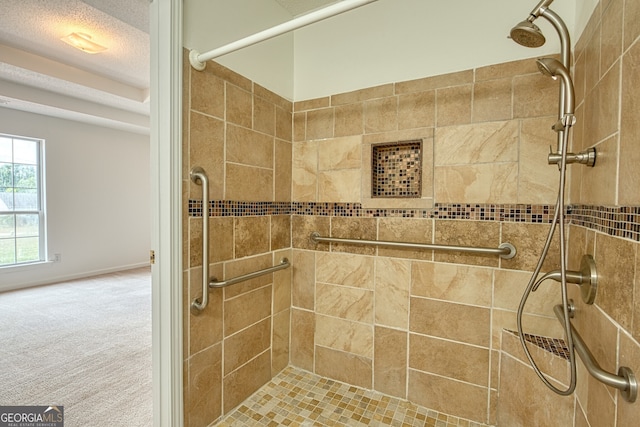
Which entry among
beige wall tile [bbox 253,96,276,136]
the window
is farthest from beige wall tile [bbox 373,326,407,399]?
the window

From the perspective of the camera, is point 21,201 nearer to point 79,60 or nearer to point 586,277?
point 79,60

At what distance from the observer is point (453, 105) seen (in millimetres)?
1507

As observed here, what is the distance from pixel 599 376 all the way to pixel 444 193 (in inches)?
37.3

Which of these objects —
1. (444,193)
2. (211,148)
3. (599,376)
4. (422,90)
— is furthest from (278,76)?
(599,376)

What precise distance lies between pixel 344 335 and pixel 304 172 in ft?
3.49

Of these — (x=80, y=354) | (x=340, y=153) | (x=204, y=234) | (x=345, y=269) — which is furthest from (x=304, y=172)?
(x=80, y=354)

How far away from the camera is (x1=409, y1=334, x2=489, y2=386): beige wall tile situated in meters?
1.47

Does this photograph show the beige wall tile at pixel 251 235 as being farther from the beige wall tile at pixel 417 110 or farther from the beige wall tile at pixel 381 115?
the beige wall tile at pixel 417 110

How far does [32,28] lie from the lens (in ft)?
8.35

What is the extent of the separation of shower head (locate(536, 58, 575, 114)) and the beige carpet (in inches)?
92.4

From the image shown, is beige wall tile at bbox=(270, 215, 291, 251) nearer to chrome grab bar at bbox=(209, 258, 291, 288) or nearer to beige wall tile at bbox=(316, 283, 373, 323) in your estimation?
chrome grab bar at bbox=(209, 258, 291, 288)

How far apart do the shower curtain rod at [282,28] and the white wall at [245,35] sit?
3.4 inches

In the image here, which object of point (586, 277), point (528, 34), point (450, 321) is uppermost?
point (528, 34)

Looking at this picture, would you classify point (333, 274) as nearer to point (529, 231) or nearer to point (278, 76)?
point (529, 231)
